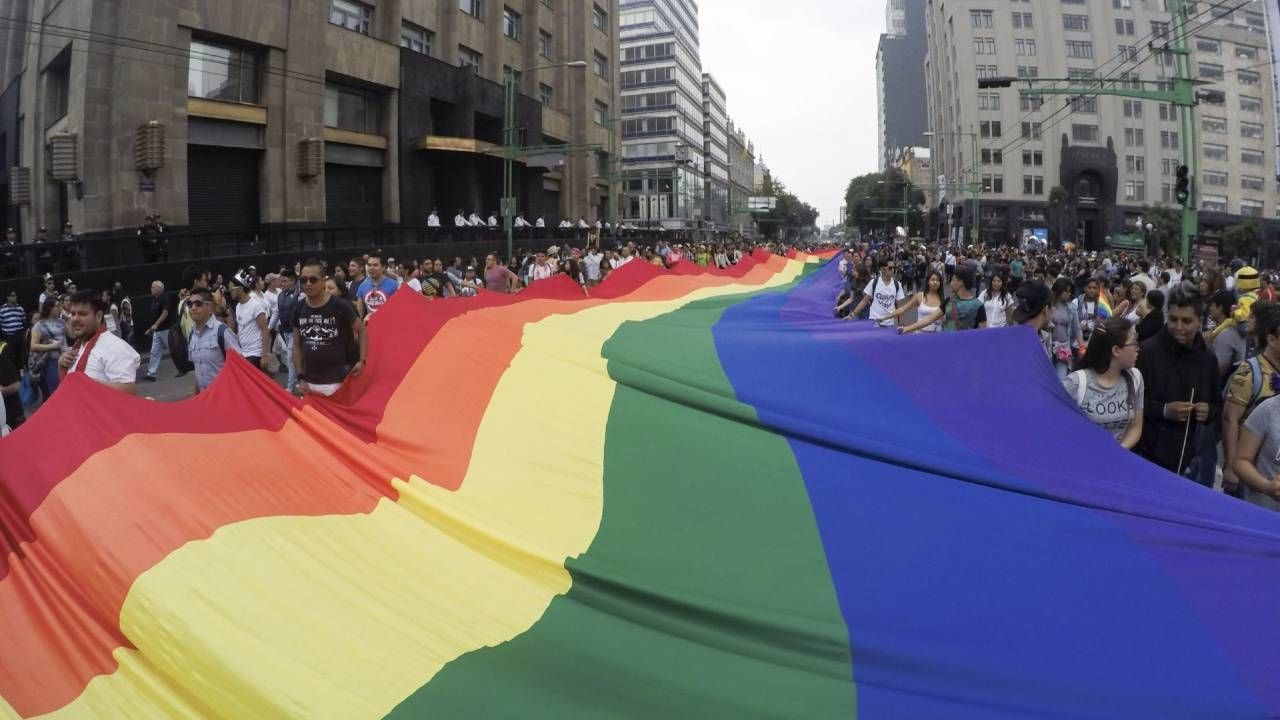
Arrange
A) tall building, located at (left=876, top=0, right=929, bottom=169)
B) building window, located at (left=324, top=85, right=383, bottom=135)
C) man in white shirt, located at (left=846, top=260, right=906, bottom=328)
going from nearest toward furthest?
man in white shirt, located at (left=846, top=260, right=906, bottom=328), building window, located at (left=324, top=85, right=383, bottom=135), tall building, located at (left=876, top=0, right=929, bottom=169)

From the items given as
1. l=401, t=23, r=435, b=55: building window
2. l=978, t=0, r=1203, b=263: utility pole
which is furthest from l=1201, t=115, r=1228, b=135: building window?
l=401, t=23, r=435, b=55: building window

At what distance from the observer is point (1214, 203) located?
267 ft

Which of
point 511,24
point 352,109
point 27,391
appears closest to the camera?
point 27,391

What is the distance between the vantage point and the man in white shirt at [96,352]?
18.1 feet

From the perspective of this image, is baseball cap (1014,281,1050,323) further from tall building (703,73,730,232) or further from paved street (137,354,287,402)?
tall building (703,73,730,232)

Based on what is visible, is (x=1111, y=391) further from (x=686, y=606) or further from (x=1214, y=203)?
(x=1214, y=203)

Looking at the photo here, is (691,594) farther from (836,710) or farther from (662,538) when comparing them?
(836,710)

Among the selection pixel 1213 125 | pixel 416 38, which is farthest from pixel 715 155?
pixel 416 38

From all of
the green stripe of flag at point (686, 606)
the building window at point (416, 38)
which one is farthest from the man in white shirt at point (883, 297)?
the building window at point (416, 38)

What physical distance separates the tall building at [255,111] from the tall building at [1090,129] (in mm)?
55782

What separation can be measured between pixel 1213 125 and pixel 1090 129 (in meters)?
14.1

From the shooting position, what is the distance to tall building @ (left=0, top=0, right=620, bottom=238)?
22422mm

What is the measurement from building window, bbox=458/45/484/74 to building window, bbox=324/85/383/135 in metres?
5.78

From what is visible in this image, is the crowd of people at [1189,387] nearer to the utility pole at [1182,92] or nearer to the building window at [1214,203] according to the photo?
the utility pole at [1182,92]
